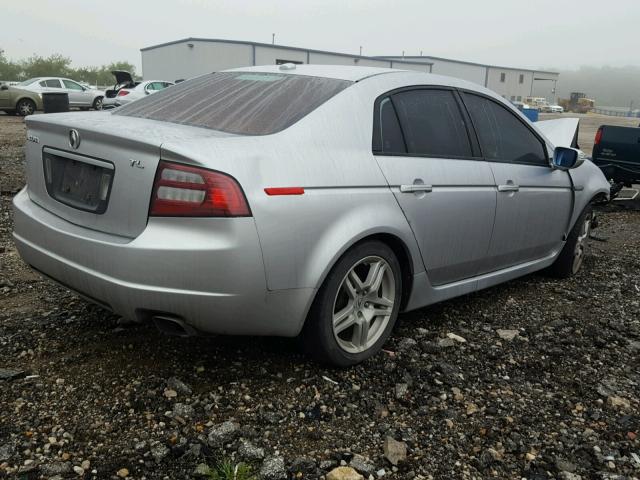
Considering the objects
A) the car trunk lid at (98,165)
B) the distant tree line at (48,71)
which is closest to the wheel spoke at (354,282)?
the car trunk lid at (98,165)

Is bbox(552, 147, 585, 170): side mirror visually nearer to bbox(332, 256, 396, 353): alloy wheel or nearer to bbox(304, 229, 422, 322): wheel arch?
bbox(304, 229, 422, 322): wheel arch

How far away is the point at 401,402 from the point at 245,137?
1435 mm

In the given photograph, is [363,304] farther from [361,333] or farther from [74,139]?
[74,139]

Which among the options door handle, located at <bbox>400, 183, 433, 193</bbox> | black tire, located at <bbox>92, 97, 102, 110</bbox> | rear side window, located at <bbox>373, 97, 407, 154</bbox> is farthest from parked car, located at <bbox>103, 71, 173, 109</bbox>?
door handle, located at <bbox>400, 183, 433, 193</bbox>

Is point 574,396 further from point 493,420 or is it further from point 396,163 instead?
point 396,163

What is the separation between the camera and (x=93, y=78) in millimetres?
83125

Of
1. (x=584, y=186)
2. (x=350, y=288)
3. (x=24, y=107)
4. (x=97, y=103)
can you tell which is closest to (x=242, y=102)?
(x=350, y=288)

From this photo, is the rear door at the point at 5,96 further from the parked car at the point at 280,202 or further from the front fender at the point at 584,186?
the front fender at the point at 584,186

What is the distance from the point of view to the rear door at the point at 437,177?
3.07 metres

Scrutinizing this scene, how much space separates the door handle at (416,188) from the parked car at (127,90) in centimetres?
1686

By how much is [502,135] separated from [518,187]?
1.21 ft

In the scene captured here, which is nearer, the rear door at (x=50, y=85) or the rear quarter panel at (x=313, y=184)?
the rear quarter panel at (x=313, y=184)

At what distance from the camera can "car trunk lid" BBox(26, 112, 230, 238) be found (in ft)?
8.06

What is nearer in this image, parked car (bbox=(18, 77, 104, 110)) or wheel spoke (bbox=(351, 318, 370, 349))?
wheel spoke (bbox=(351, 318, 370, 349))
